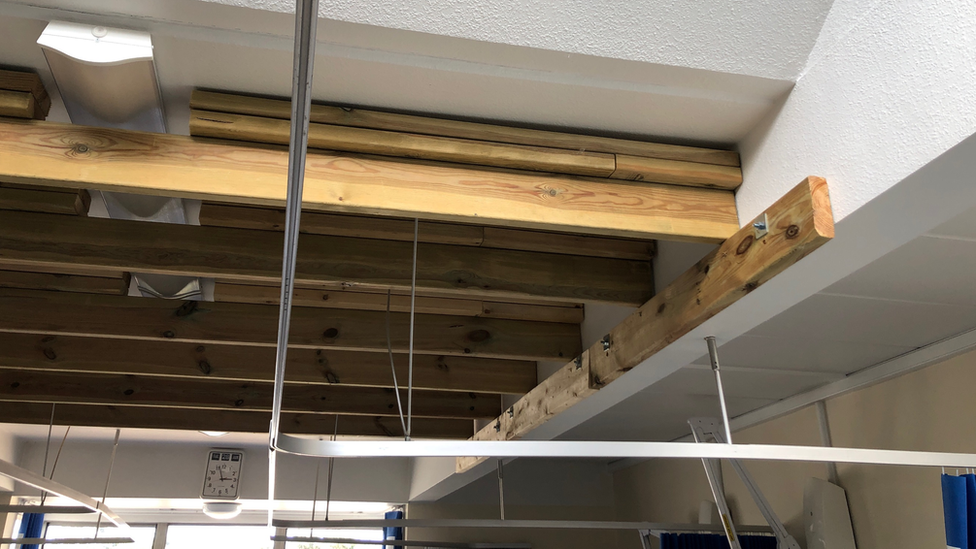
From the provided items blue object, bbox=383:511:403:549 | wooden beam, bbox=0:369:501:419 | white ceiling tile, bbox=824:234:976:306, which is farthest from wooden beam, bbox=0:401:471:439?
white ceiling tile, bbox=824:234:976:306

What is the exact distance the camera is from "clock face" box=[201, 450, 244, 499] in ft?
22.4

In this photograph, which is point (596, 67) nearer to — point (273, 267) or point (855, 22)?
point (855, 22)

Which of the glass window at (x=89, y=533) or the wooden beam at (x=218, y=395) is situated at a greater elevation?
the wooden beam at (x=218, y=395)

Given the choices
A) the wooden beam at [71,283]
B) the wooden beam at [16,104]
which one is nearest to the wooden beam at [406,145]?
the wooden beam at [16,104]

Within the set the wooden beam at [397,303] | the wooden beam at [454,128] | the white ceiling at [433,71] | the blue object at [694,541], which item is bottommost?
the blue object at [694,541]

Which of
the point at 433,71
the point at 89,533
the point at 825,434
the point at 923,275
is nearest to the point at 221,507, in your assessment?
the point at 89,533

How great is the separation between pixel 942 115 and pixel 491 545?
5594mm

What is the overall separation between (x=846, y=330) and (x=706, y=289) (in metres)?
1.10

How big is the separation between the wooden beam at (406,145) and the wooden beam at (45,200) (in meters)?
0.99

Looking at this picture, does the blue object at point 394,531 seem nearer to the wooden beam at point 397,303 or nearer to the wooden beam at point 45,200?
the wooden beam at point 397,303

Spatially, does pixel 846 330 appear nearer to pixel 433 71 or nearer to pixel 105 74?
pixel 433 71

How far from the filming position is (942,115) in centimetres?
150

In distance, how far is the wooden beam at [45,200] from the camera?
2598 millimetres

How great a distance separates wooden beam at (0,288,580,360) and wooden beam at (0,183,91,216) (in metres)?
0.85
